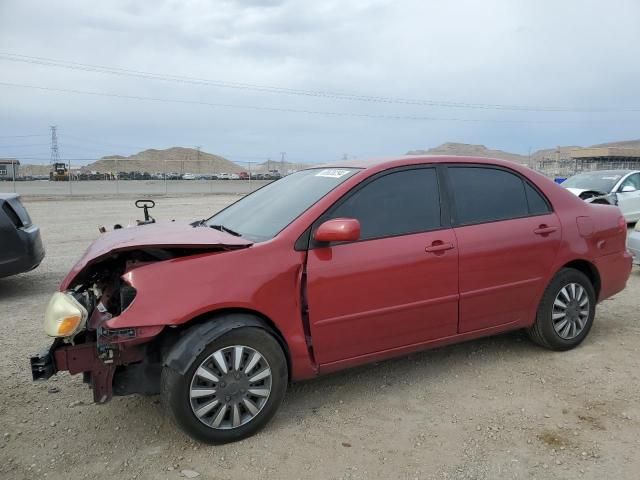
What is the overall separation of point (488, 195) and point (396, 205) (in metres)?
0.85

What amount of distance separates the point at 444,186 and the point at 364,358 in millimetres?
1384

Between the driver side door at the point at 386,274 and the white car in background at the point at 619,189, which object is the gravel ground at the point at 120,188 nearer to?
the white car in background at the point at 619,189

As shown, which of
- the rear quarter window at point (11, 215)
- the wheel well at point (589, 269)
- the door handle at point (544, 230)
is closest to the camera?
the door handle at point (544, 230)

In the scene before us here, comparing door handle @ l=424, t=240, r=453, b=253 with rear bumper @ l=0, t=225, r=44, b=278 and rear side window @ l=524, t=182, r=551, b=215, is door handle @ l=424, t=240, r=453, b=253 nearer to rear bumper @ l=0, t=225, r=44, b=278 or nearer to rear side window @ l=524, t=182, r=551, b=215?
rear side window @ l=524, t=182, r=551, b=215

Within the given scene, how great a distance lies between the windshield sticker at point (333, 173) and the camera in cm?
378

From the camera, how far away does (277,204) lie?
384cm

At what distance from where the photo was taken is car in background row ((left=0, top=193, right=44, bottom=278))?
6.17 metres

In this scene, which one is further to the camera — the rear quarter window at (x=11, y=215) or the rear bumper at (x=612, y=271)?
the rear quarter window at (x=11, y=215)

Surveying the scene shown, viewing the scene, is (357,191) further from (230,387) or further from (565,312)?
(565,312)

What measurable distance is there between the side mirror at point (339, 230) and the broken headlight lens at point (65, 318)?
4.61ft

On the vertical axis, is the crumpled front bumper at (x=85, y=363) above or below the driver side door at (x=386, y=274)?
below

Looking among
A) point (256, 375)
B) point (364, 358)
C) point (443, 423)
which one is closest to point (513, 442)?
point (443, 423)

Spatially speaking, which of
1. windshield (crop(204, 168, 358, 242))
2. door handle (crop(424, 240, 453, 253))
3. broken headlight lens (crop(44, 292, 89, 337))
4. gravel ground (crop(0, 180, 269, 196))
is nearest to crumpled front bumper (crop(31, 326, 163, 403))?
broken headlight lens (crop(44, 292, 89, 337))

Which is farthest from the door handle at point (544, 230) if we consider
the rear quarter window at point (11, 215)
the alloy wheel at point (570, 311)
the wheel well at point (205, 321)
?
the rear quarter window at point (11, 215)
